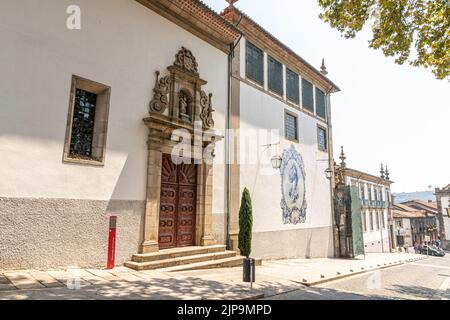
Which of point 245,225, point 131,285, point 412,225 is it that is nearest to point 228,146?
point 245,225

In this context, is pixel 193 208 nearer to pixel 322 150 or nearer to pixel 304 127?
pixel 304 127

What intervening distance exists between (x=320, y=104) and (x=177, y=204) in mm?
12610

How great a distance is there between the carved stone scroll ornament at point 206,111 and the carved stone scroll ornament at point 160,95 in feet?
4.89

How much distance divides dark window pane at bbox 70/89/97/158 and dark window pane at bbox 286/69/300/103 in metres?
10.2

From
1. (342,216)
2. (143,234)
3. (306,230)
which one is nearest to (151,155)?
(143,234)

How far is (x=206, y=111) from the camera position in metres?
10.2

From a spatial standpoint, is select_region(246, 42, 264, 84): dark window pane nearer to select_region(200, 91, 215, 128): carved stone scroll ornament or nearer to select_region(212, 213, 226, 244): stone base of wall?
select_region(200, 91, 215, 128): carved stone scroll ornament

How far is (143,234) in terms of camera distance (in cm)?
795

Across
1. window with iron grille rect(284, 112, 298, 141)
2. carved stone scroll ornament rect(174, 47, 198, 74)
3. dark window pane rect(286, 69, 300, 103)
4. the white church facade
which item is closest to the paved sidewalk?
the white church facade

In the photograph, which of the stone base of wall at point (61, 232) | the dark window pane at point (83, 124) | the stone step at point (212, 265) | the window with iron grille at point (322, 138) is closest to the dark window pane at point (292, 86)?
the window with iron grille at point (322, 138)

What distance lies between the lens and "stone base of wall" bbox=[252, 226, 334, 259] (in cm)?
1218

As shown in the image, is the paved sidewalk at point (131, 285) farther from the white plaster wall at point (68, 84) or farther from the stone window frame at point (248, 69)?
the stone window frame at point (248, 69)

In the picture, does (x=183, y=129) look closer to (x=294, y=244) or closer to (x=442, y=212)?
(x=294, y=244)

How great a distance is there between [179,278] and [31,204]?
350 cm
